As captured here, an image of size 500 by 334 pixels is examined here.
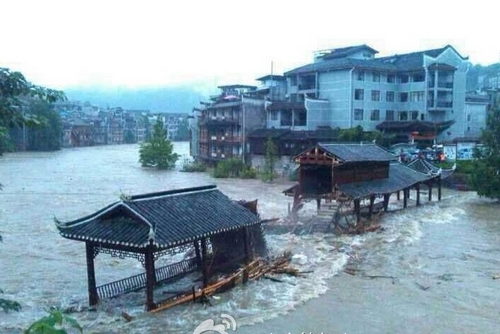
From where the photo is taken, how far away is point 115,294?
1455 centimetres

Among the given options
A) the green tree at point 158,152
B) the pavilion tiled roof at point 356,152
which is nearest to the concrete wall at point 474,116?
the green tree at point 158,152

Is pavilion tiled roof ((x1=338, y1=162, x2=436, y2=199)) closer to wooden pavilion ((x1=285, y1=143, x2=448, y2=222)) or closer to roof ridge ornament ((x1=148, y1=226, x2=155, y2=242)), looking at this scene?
wooden pavilion ((x1=285, y1=143, x2=448, y2=222))

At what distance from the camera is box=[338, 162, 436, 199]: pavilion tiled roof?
2431cm

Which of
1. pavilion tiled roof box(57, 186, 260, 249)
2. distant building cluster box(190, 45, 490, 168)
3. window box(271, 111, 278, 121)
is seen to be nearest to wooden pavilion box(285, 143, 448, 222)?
pavilion tiled roof box(57, 186, 260, 249)

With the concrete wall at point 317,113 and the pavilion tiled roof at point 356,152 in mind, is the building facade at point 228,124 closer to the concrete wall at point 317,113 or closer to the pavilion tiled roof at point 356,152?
the concrete wall at point 317,113

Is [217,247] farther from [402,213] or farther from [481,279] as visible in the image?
[402,213]

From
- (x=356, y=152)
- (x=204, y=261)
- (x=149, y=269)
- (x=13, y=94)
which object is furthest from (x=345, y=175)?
(x=13, y=94)

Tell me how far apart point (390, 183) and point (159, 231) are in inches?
714

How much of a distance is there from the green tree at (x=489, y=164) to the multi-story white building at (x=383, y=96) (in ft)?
48.8

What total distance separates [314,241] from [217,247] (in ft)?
23.2

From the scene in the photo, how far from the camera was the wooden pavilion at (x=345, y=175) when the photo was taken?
23.9m

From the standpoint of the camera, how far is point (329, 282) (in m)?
16.5

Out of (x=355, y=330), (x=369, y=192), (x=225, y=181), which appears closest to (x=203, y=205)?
(x=355, y=330)

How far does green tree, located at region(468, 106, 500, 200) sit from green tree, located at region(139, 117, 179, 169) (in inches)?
1387
